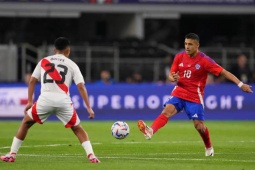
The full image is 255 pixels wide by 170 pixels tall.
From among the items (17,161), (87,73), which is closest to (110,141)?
(17,161)

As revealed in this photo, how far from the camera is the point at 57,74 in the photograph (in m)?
14.6

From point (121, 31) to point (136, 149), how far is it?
2585cm

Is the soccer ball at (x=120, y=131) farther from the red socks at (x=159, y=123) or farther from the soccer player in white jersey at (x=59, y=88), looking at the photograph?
the soccer player in white jersey at (x=59, y=88)

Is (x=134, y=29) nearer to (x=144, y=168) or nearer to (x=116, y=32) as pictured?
(x=116, y=32)

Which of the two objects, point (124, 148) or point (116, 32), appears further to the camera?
point (116, 32)

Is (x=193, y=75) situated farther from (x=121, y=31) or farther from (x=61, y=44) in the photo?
(x=121, y=31)

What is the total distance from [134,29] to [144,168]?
2864 cm

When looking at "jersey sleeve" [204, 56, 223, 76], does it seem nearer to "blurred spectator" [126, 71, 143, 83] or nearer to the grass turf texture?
the grass turf texture

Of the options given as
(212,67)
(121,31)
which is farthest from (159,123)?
(121,31)

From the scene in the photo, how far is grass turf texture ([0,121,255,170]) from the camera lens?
1450 centimetres

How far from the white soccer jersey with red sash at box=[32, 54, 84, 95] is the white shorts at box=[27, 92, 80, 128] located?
103 mm

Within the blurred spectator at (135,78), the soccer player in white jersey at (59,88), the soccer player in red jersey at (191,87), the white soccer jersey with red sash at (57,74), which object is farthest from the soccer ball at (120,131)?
the blurred spectator at (135,78)

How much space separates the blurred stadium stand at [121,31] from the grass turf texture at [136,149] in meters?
10.3

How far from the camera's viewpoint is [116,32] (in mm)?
43781
